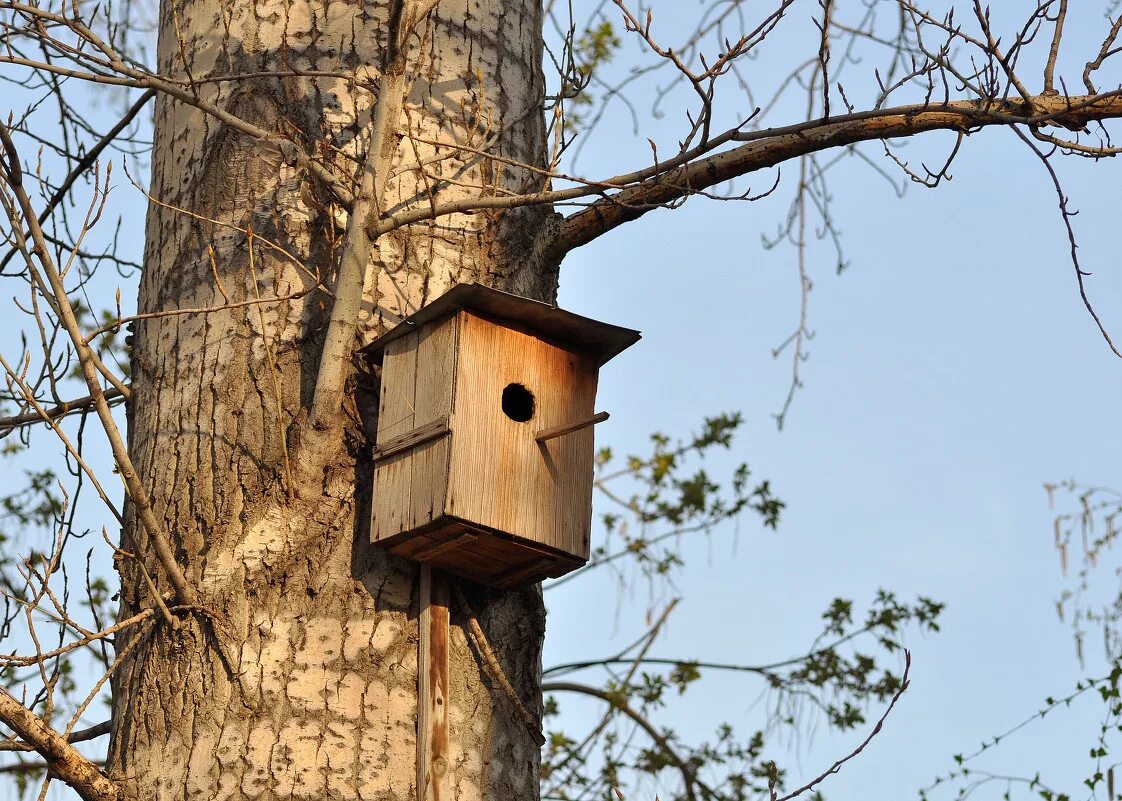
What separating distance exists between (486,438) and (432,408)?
12cm

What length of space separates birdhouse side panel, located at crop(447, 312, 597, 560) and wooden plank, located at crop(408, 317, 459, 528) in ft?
0.06

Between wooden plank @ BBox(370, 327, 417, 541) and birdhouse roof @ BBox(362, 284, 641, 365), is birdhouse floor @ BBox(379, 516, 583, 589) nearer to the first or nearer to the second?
wooden plank @ BBox(370, 327, 417, 541)

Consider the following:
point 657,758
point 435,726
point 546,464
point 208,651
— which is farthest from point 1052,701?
point 208,651

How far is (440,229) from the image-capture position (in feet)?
9.71

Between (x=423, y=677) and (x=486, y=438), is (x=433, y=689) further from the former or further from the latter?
(x=486, y=438)

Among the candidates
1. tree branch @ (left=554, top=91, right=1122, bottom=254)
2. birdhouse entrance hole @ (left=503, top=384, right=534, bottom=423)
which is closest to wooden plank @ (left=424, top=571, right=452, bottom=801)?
birdhouse entrance hole @ (left=503, top=384, right=534, bottom=423)

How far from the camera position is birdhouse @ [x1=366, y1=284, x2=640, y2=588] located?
2.67 meters

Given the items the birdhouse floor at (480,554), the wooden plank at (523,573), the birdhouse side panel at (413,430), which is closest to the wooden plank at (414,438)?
the birdhouse side panel at (413,430)

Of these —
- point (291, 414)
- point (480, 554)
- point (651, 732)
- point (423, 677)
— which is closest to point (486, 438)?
point (480, 554)

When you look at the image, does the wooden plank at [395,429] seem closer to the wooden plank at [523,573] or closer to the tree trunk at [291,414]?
the tree trunk at [291,414]

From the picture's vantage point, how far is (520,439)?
112 inches

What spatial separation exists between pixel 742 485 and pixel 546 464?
3.06m

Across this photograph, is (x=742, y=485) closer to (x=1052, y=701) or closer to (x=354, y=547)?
(x=1052, y=701)

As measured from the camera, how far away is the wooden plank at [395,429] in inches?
104
